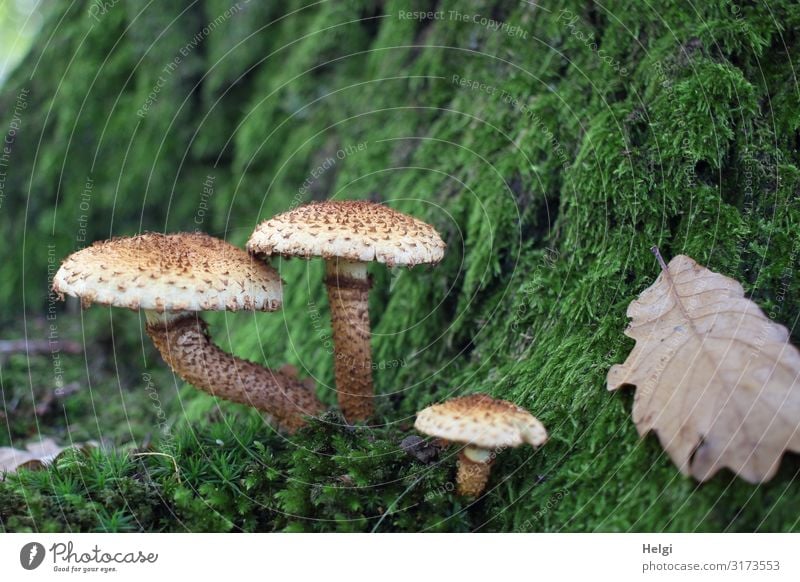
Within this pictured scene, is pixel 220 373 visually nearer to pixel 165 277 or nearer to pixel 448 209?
pixel 165 277

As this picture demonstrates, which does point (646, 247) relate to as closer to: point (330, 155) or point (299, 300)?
point (299, 300)

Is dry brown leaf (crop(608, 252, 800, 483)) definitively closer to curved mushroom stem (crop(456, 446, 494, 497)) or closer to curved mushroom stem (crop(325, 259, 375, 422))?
curved mushroom stem (crop(456, 446, 494, 497))

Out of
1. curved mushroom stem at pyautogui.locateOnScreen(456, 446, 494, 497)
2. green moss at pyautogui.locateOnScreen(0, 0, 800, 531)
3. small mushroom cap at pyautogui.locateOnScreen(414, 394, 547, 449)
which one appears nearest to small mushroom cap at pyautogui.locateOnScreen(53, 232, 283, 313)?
green moss at pyautogui.locateOnScreen(0, 0, 800, 531)

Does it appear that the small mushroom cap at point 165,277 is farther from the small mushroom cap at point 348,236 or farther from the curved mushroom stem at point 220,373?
the curved mushroom stem at point 220,373
